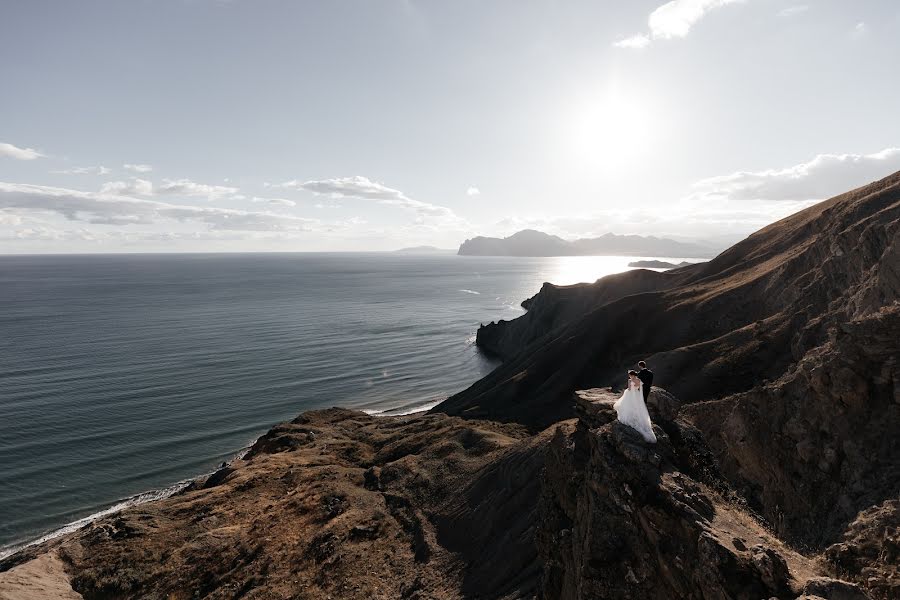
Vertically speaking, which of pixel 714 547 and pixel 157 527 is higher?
pixel 714 547

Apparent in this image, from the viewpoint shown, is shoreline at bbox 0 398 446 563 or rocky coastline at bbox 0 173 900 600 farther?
shoreline at bbox 0 398 446 563

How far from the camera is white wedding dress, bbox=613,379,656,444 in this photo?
13.5 meters

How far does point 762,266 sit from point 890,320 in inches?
1424

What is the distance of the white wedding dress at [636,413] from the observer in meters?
13.5

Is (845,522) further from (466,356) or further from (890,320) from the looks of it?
A: (466,356)

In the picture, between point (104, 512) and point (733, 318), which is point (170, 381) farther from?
point (733, 318)

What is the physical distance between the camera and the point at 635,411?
13.9 metres

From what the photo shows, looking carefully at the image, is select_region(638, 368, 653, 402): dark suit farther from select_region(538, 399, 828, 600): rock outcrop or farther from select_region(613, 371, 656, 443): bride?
select_region(538, 399, 828, 600): rock outcrop

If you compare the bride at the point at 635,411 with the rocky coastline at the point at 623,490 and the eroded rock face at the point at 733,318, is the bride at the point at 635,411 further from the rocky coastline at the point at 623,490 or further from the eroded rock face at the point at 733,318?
the eroded rock face at the point at 733,318

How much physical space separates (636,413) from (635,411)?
0.07 metres

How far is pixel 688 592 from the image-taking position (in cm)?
1063

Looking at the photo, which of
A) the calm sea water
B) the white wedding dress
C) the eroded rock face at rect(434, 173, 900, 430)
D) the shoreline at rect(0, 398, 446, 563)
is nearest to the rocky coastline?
the eroded rock face at rect(434, 173, 900, 430)

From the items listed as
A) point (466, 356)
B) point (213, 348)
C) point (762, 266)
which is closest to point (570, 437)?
point (762, 266)

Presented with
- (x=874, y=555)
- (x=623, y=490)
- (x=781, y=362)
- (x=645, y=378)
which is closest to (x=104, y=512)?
(x=623, y=490)
